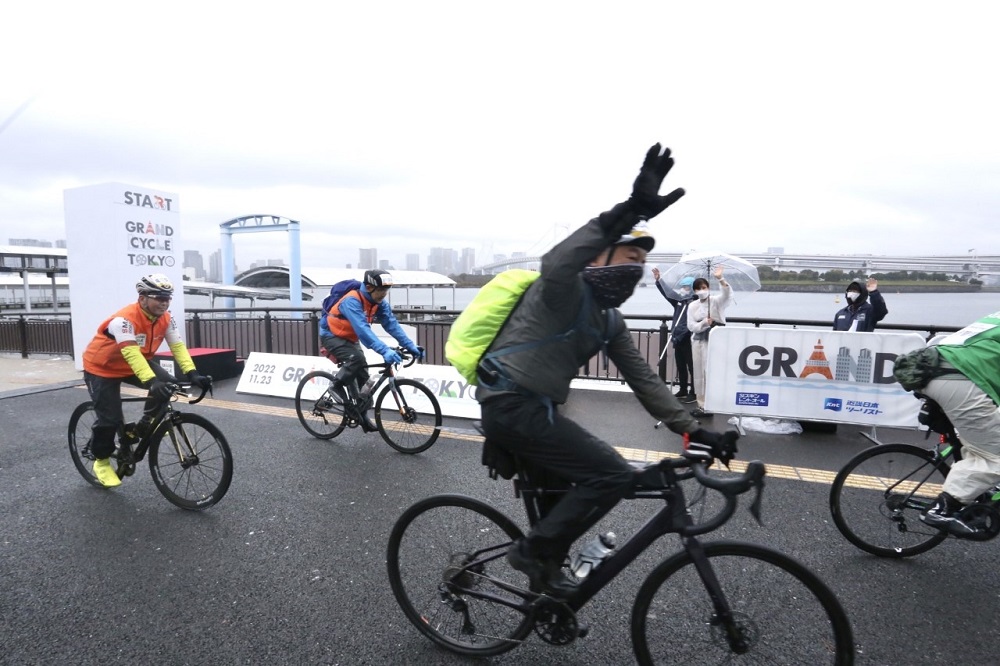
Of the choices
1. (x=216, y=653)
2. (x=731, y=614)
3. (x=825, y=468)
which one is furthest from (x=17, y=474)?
(x=825, y=468)

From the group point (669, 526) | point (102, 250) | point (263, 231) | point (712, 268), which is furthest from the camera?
point (263, 231)

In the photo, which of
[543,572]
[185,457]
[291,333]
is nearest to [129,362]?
[185,457]

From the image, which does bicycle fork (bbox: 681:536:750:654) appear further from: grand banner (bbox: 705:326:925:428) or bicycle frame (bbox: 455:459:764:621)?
grand banner (bbox: 705:326:925:428)

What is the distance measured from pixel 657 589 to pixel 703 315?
5918 millimetres

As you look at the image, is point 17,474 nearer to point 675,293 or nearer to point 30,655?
point 30,655

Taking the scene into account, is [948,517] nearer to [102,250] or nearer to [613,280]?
[613,280]

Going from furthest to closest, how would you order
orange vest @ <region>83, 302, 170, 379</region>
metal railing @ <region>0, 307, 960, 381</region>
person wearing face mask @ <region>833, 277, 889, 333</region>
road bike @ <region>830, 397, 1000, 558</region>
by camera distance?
metal railing @ <region>0, 307, 960, 381</region> < person wearing face mask @ <region>833, 277, 889, 333</region> < orange vest @ <region>83, 302, 170, 379</region> < road bike @ <region>830, 397, 1000, 558</region>

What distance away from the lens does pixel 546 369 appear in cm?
226

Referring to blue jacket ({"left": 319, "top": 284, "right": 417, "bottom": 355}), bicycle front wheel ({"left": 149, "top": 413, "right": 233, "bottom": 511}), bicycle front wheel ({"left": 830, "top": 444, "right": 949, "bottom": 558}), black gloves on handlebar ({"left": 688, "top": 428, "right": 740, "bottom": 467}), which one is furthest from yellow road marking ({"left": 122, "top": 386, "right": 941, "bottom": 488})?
bicycle front wheel ({"left": 149, "top": 413, "right": 233, "bottom": 511})

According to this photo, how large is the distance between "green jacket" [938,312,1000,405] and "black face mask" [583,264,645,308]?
2386 mm

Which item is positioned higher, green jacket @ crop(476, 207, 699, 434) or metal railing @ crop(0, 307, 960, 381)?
green jacket @ crop(476, 207, 699, 434)

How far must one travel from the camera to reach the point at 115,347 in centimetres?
441

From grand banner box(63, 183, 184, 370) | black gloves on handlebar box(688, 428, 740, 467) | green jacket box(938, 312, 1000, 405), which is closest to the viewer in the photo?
black gloves on handlebar box(688, 428, 740, 467)

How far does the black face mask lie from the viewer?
212 cm
